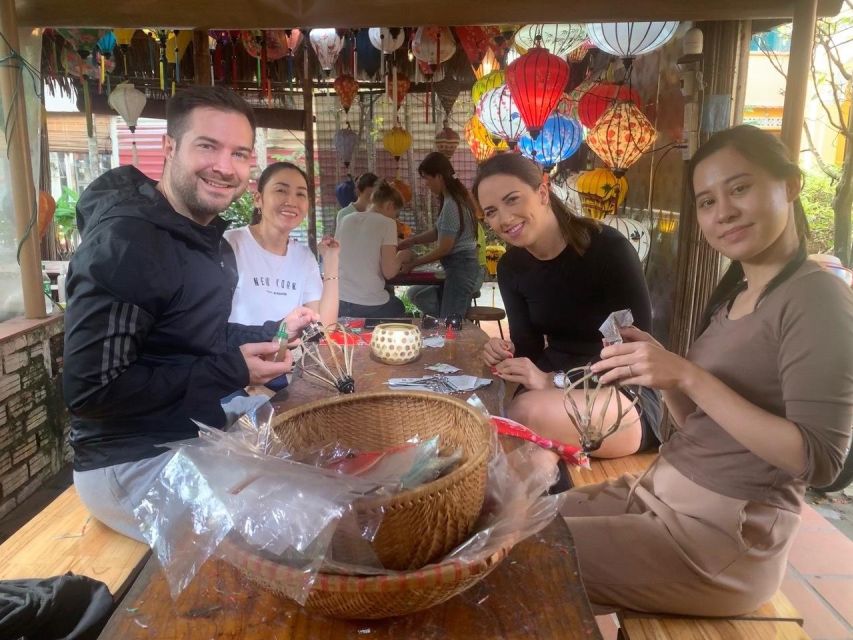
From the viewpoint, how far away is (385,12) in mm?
2369

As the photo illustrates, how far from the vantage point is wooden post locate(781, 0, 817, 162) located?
1.95m

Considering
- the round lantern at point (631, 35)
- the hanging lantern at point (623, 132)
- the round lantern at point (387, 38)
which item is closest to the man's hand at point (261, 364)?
the round lantern at point (631, 35)

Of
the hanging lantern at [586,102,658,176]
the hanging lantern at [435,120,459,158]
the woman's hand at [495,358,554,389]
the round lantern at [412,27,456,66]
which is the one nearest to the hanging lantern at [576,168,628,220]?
the hanging lantern at [586,102,658,176]

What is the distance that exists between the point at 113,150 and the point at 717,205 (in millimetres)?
9816

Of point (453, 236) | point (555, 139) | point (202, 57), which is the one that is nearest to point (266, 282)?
point (202, 57)

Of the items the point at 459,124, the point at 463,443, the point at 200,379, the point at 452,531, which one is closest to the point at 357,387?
the point at 200,379

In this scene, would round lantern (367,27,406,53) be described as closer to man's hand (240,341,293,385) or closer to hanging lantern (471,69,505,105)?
hanging lantern (471,69,505,105)

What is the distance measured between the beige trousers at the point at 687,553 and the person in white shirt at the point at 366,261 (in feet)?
11.3

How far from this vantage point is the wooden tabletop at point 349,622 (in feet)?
2.77

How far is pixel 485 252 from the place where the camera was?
23.0ft

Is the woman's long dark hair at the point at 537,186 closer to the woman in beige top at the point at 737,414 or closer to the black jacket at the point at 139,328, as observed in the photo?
the woman in beige top at the point at 737,414

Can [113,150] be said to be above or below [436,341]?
above

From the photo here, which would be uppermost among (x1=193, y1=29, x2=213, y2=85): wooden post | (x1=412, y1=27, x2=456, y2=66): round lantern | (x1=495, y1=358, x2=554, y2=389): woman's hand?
(x1=412, y1=27, x2=456, y2=66): round lantern

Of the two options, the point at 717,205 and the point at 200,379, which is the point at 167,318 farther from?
the point at 717,205
